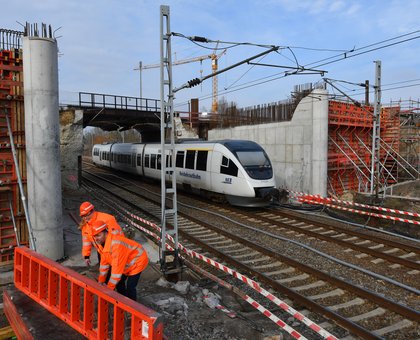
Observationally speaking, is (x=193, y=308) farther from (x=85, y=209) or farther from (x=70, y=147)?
(x=70, y=147)

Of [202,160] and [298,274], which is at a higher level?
[202,160]

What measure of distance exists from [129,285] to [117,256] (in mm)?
695

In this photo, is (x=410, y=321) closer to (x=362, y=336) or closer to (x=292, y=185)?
(x=362, y=336)

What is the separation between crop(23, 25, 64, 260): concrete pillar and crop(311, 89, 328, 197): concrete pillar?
1249 cm

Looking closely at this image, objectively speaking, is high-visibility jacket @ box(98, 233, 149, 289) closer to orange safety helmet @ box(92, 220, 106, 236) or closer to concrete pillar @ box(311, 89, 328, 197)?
orange safety helmet @ box(92, 220, 106, 236)

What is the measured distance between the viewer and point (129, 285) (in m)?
5.02

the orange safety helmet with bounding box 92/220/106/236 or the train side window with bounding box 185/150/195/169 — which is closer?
the orange safety helmet with bounding box 92/220/106/236

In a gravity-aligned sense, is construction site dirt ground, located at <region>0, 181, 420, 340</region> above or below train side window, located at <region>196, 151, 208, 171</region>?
below

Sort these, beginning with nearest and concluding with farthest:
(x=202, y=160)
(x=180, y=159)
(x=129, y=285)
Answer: (x=129, y=285) < (x=202, y=160) < (x=180, y=159)

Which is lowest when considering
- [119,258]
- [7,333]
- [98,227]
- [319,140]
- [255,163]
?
[7,333]

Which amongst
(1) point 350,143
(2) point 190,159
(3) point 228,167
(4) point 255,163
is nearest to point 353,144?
(1) point 350,143

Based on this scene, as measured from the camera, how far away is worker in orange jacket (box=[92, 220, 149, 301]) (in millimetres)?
4547

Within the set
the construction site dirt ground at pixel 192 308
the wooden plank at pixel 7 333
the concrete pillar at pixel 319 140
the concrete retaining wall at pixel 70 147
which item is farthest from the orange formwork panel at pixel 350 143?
the wooden plank at pixel 7 333

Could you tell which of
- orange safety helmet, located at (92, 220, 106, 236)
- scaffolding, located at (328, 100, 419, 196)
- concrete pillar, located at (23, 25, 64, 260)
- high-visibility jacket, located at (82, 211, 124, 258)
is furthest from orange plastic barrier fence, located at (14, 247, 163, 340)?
scaffolding, located at (328, 100, 419, 196)
